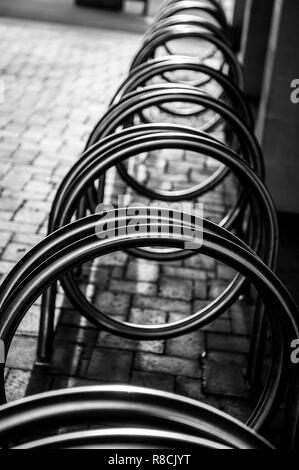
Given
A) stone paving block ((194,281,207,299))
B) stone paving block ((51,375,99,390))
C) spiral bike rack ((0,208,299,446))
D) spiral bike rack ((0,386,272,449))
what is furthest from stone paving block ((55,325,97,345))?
spiral bike rack ((0,386,272,449))

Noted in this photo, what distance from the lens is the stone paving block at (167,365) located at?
368 cm

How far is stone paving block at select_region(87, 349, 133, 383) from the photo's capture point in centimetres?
357

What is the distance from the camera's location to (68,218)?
326 cm

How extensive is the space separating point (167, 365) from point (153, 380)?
174 mm

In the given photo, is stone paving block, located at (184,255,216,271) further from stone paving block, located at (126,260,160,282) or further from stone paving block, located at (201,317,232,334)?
stone paving block, located at (201,317,232,334)

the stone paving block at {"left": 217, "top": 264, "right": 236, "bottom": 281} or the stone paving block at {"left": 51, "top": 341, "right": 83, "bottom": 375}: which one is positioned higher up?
the stone paving block at {"left": 217, "top": 264, "right": 236, "bottom": 281}

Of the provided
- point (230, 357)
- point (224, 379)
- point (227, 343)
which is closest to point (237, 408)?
point (224, 379)

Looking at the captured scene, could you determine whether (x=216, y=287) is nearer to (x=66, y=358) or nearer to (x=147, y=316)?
(x=147, y=316)

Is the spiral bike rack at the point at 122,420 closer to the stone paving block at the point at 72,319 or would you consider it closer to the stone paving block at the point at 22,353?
the stone paving block at the point at 22,353

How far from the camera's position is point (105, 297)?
4.32m

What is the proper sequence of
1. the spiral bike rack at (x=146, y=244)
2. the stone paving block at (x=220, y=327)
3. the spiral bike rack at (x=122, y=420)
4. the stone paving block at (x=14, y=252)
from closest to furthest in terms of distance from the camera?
1. the spiral bike rack at (x=122, y=420)
2. the spiral bike rack at (x=146, y=244)
3. the stone paving block at (x=220, y=327)
4. the stone paving block at (x=14, y=252)

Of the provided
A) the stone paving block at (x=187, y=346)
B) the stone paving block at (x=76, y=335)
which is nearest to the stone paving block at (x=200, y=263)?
the stone paving block at (x=187, y=346)

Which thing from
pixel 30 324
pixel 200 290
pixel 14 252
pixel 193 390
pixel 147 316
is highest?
pixel 14 252

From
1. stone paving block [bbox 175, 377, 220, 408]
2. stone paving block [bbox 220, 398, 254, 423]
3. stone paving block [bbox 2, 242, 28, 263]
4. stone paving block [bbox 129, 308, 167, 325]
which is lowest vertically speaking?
stone paving block [bbox 220, 398, 254, 423]
